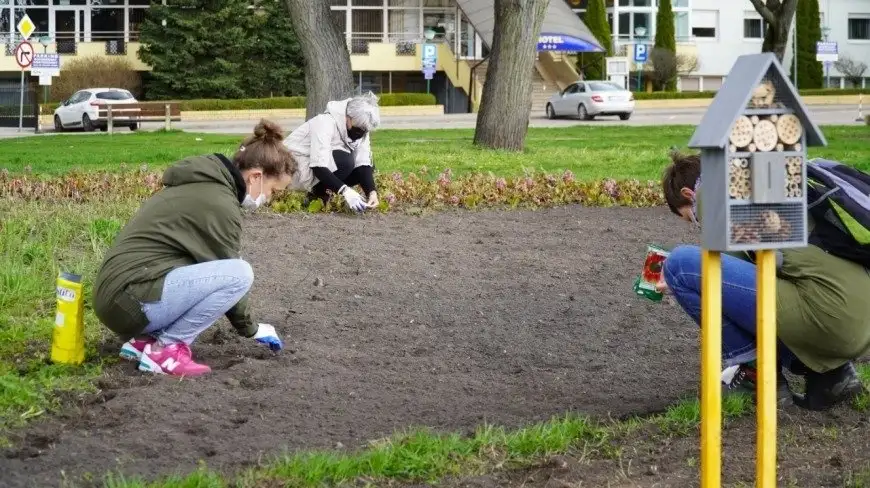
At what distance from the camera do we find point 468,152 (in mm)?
17000

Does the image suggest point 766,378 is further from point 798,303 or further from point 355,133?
point 355,133

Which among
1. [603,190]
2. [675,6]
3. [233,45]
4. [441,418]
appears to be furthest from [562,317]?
[675,6]

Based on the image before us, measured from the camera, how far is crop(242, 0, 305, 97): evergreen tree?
49.4 metres

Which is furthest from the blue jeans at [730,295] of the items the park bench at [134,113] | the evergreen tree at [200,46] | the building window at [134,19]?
the building window at [134,19]

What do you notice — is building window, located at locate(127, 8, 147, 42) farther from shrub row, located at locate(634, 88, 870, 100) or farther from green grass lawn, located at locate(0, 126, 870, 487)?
green grass lawn, located at locate(0, 126, 870, 487)

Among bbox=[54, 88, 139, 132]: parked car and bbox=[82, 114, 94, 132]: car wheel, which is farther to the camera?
bbox=[82, 114, 94, 132]: car wheel

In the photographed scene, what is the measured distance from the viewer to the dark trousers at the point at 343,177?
10125 mm

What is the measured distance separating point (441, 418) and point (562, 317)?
2129mm

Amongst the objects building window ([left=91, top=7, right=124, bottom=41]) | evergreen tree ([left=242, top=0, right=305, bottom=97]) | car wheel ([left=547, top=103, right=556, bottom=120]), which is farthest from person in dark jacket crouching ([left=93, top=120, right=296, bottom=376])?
building window ([left=91, top=7, right=124, bottom=41])

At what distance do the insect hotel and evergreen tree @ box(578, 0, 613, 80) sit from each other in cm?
5194

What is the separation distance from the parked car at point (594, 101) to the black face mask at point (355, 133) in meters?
31.2

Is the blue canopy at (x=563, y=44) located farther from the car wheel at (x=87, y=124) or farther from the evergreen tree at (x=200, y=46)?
the car wheel at (x=87, y=124)

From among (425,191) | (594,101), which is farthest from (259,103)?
(425,191)

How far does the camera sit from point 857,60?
64.1 metres
